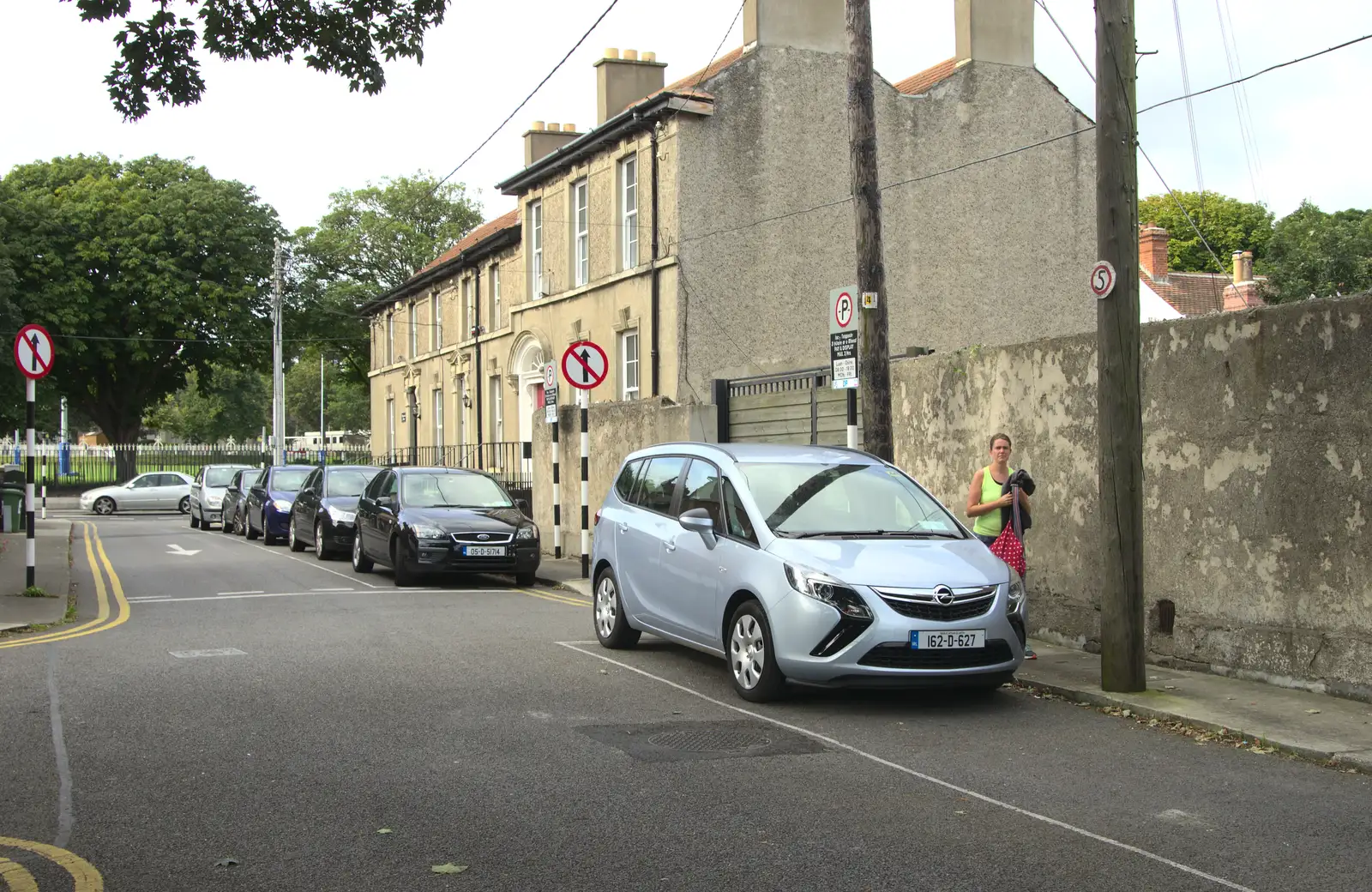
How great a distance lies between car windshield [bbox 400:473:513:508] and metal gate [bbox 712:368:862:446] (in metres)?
3.29

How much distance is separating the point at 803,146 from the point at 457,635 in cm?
1579

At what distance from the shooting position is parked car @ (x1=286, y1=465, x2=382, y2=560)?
67.7 feet

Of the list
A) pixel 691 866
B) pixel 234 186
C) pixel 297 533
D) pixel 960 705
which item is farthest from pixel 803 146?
pixel 234 186

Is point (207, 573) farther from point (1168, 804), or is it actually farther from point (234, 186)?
point (234, 186)

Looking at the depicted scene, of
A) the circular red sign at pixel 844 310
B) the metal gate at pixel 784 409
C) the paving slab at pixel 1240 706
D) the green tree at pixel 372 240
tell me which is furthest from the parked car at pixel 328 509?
the green tree at pixel 372 240

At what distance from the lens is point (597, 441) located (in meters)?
21.0

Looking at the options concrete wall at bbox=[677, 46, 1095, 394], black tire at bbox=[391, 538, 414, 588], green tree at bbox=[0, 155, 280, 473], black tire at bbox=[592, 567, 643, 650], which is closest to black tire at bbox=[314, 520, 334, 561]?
black tire at bbox=[391, 538, 414, 588]

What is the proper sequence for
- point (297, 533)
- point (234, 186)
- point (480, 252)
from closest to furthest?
point (297, 533)
point (480, 252)
point (234, 186)

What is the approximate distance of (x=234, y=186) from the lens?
5259 centimetres

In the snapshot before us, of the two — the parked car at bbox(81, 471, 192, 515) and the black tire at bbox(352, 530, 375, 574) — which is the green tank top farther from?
the parked car at bbox(81, 471, 192, 515)

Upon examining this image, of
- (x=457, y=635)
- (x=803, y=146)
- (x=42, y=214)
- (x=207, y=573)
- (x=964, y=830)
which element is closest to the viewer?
(x=964, y=830)

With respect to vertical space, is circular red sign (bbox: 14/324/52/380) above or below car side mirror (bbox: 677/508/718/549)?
above

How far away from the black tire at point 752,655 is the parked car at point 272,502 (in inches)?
685

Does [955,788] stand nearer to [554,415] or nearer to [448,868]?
[448,868]
